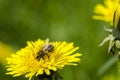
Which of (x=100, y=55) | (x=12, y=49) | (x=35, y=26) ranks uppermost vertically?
(x=35, y=26)

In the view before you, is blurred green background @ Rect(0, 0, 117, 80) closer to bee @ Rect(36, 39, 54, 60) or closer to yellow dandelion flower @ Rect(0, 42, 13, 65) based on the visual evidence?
yellow dandelion flower @ Rect(0, 42, 13, 65)

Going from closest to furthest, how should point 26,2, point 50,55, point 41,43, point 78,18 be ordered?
point 50,55, point 41,43, point 78,18, point 26,2

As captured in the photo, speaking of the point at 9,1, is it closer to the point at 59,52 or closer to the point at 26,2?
the point at 26,2

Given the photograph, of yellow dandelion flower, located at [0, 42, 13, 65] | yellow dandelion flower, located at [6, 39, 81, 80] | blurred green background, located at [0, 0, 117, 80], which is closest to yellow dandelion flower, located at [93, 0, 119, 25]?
blurred green background, located at [0, 0, 117, 80]

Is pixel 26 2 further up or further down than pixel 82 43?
further up

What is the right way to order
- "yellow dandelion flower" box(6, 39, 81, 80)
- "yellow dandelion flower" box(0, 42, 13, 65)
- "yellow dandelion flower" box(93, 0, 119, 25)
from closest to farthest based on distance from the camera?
1. "yellow dandelion flower" box(6, 39, 81, 80)
2. "yellow dandelion flower" box(93, 0, 119, 25)
3. "yellow dandelion flower" box(0, 42, 13, 65)

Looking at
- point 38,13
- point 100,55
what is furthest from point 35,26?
point 100,55

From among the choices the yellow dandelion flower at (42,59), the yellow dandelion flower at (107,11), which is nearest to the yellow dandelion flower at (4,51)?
the yellow dandelion flower at (107,11)
